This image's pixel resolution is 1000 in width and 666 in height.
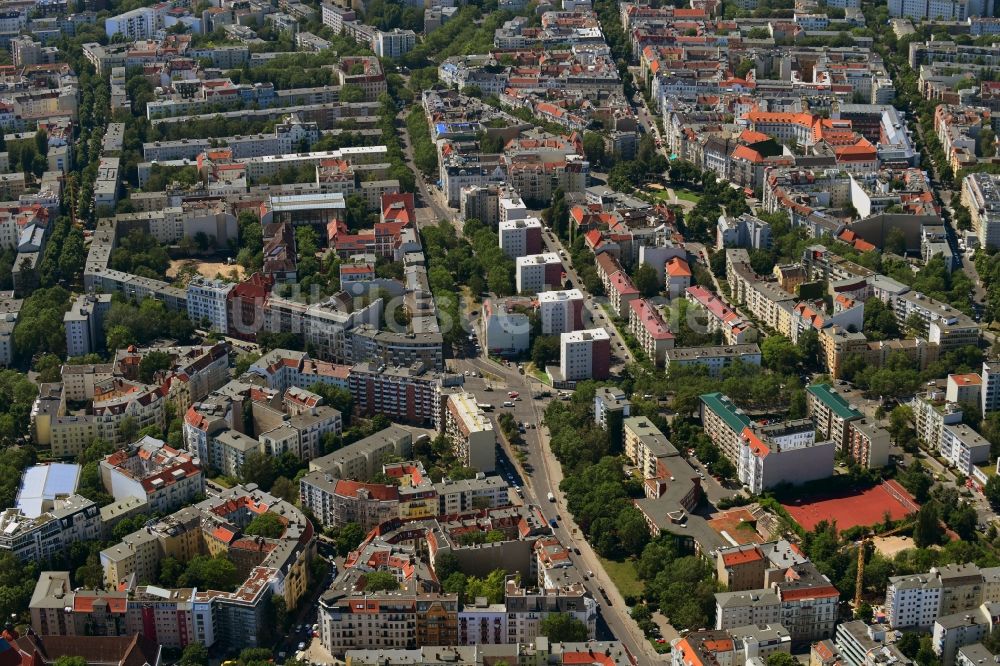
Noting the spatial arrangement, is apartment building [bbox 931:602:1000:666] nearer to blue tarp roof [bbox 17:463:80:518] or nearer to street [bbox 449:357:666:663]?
street [bbox 449:357:666:663]

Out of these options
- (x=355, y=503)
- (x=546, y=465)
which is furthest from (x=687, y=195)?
(x=355, y=503)

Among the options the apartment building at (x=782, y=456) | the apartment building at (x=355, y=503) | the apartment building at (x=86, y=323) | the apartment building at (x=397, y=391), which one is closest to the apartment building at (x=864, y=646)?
the apartment building at (x=782, y=456)

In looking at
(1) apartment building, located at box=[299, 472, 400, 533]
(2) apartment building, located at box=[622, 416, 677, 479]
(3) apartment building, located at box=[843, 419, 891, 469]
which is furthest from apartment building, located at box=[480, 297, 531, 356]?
(3) apartment building, located at box=[843, 419, 891, 469]

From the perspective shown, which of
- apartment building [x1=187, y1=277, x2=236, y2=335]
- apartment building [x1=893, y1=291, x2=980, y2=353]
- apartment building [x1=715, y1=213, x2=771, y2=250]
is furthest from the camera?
apartment building [x1=715, y1=213, x2=771, y2=250]

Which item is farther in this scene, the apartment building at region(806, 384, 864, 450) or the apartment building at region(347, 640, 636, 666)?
the apartment building at region(806, 384, 864, 450)

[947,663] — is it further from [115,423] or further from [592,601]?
[115,423]

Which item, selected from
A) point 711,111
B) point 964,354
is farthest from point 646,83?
point 964,354

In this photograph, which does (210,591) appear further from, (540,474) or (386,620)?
(540,474)
